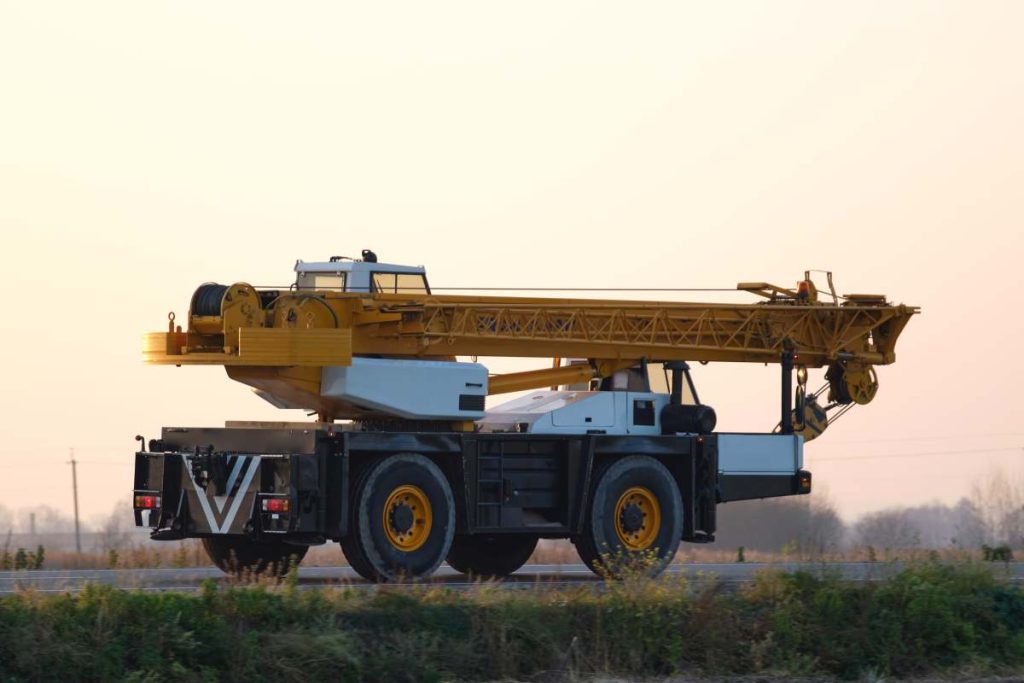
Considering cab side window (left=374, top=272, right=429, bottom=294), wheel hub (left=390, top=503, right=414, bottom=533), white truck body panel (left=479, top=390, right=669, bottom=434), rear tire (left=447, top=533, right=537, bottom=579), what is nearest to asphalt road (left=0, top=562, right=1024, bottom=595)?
rear tire (left=447, top=533, right=537, bottom=579)

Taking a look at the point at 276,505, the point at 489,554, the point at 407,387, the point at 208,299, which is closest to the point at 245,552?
the point at 276,505

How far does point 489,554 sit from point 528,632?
852cm

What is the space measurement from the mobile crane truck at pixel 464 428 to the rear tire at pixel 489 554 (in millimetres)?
27

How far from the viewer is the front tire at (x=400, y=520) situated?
22.1 metres

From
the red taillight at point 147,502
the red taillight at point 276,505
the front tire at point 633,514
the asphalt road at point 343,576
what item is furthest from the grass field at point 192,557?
the red taillight at point 147,502

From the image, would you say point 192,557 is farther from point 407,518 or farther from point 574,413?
point 574,413

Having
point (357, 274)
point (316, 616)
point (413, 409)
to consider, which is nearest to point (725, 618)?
point (316, 616)

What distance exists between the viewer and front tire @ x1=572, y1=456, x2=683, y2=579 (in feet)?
80.2

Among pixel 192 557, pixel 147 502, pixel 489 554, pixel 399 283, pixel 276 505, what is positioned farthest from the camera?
pixel 192 557

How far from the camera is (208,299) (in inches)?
910

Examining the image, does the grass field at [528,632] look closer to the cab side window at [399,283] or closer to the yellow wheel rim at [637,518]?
the yellow wheel rim at [637,518]

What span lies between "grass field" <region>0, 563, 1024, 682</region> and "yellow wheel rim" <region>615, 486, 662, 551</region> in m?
4.38

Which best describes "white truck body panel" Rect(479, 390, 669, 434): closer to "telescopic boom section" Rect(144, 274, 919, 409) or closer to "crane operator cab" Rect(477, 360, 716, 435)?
"crane operator cab" Rect(477, 360, 716, 435)

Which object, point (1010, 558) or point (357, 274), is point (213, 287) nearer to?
point (357, 274)
